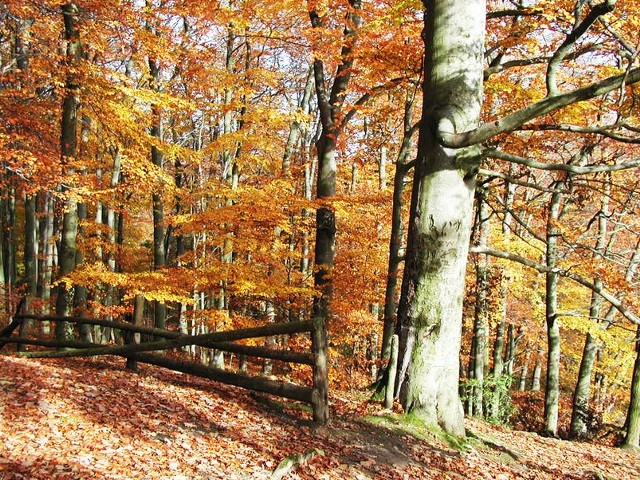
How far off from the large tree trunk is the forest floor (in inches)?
26.2

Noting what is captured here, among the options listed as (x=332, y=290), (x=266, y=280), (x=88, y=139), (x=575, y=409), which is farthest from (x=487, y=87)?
(x=88, y=139)

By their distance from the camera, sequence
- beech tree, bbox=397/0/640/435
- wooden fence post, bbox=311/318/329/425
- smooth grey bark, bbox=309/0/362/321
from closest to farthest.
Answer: wooden fence post, bbox=311/318/329/425 < beech tree, bbox=397/0/640/435 < smooth grey bark, bbox=309/0/362/321

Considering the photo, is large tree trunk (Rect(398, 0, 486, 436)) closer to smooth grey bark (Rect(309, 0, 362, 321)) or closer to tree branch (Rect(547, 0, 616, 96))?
tree branch (Rect(547, 0, 616, 96))

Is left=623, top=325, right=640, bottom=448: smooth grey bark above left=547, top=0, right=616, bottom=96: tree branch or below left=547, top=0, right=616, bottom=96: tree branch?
below

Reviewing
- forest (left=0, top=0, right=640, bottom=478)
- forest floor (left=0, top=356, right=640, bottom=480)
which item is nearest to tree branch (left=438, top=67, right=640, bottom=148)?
forest (left=0, top=0, right=640, bottom=478)

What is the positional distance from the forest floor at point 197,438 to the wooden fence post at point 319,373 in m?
0.22

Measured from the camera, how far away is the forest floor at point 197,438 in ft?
13.9

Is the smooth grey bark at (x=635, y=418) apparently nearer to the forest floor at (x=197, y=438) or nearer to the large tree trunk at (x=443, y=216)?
the forest floor at (x=197, y=438)

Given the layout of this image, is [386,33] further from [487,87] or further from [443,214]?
[443,214]

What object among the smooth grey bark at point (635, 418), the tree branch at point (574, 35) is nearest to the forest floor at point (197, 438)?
the smooth grey bark at point (635, 418)

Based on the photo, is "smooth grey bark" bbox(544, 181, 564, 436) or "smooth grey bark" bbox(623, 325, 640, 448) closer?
"smooth grey bark" bbox(623, 325, 640, 448)

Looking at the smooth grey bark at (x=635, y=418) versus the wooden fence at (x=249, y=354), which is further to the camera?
the smooth grey bark at (x=635, y=418)

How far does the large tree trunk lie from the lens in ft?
21.3

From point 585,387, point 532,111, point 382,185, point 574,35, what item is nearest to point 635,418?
point 585,387
